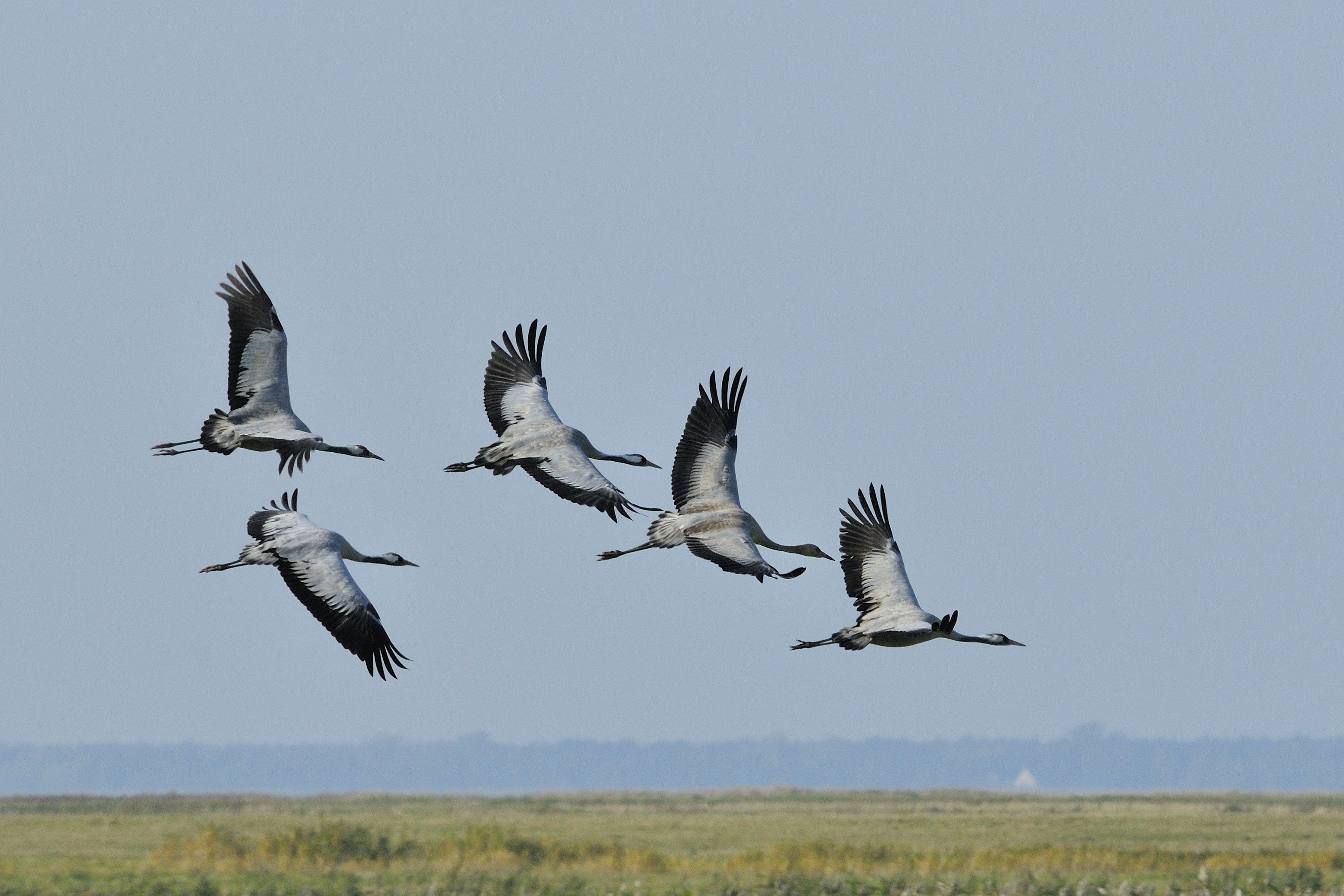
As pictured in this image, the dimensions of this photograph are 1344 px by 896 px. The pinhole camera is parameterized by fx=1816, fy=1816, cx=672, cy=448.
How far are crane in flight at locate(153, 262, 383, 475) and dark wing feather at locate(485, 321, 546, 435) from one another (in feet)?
9.22

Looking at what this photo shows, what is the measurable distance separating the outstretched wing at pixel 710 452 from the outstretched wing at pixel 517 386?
157 centimetres

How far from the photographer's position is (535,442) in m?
19.7

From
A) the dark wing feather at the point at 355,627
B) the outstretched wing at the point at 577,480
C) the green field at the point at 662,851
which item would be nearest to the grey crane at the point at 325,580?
the dark wing feather at the point at 355,627

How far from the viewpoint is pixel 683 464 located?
19.9m

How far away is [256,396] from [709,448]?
4.90 meters

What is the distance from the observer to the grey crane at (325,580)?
15.5 m

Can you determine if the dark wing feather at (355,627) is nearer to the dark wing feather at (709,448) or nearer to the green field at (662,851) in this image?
the dark wing feather at (709,448)

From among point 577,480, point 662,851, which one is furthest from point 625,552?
point 662,851

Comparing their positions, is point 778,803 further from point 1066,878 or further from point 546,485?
point 546,485

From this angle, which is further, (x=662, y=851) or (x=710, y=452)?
(x=662, y=851)

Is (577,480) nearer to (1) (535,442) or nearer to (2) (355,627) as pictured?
(1) (535,442)

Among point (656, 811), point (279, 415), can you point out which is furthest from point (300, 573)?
point (656, 811)

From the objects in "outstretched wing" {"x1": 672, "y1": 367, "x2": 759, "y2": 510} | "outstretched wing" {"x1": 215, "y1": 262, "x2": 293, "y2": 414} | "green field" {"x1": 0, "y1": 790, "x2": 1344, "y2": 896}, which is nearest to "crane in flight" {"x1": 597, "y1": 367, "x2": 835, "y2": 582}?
"outstretched wing" {"x1": 672, "y1": 367, "x2": 759, "y2": 510}

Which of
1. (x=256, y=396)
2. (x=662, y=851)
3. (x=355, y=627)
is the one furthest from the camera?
(x=662, y=851)
